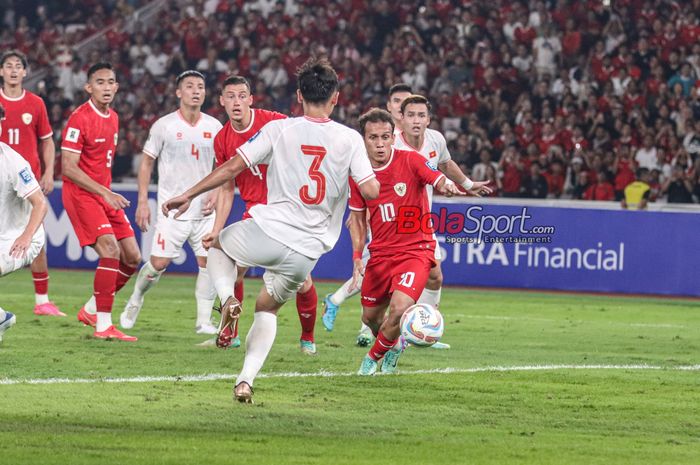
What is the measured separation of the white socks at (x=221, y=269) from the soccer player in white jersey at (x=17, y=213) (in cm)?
133

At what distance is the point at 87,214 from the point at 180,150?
119 cm

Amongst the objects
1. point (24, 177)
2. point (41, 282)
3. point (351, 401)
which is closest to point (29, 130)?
point (41, 282)

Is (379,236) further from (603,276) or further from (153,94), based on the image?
(153,94)

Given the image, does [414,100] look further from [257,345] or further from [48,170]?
[48,170]

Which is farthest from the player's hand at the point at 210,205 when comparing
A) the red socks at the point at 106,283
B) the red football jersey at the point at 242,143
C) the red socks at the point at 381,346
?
the red socks at the point at 381,346

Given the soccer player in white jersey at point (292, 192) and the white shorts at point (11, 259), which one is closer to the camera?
the soccer player in white jersey at point (292, 192)

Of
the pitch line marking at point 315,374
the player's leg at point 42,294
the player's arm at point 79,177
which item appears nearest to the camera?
the pitch line marking at point 315,374

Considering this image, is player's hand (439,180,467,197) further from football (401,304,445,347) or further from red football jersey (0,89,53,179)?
red football jersey (0,89,53,179)

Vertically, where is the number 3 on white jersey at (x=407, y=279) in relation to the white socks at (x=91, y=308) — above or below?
above

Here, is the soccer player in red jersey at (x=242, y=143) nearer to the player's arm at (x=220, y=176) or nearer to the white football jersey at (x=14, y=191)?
the white football jersey at (x=14, y=191)

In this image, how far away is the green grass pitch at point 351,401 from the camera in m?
6.73

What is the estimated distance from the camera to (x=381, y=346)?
9.60 metres

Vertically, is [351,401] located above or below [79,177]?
below

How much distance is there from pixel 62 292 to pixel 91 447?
427 inches
